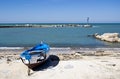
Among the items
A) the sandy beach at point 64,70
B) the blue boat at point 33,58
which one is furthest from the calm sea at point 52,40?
the blue boat at point 33,58

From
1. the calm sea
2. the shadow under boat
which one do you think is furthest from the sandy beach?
the calm sea

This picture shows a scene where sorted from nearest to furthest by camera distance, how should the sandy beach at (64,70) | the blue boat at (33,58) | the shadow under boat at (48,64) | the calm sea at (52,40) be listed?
1. the sandy beach at (64,70)
2. the blue boat at (33,58)
3. the shadow under boat at (48,64)
4. the calm sea at (52,40)

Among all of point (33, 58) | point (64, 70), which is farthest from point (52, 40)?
point (64, 70)

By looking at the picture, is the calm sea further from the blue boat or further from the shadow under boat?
the blue boat

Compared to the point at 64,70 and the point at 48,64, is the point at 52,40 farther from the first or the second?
the point at 64,70

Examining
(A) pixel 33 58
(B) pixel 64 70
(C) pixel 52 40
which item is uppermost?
(A) pixel 33 58

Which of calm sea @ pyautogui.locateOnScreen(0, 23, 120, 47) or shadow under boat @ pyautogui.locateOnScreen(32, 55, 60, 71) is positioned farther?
calm sea @ pyautogui.locateOnScreen(0, 23, 120, 47)

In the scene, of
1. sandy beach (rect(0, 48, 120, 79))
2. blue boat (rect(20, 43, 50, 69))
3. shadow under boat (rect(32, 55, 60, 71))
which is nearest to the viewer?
sandy beach (rect(0, 48, 120, 79))

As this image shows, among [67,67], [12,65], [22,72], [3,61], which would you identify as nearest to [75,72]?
[67,67]

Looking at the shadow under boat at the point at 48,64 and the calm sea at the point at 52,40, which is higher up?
the shadow under boat at the point at 48,64

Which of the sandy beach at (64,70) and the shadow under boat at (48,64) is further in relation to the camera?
the shadow under boat at (48,64)

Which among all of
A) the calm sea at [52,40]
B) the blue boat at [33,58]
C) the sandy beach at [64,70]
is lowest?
the calm sea at [52,40]

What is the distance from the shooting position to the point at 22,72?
45.3 ft

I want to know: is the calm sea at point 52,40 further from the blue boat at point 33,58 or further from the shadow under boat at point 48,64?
the blue boat at point 33,58
